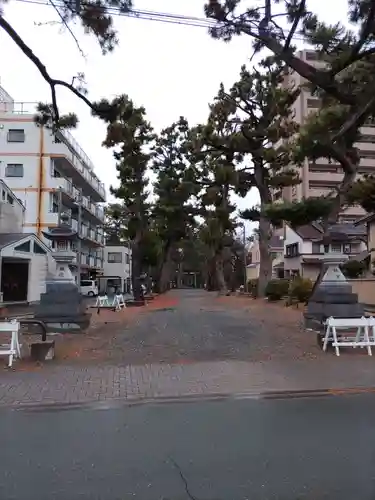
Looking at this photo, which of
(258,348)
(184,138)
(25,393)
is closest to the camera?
(25,393)

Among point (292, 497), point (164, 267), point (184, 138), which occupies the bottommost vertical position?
point (292, 497)

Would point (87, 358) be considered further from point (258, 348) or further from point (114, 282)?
point (114, 282)

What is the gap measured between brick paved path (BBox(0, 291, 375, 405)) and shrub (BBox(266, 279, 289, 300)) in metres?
15.6

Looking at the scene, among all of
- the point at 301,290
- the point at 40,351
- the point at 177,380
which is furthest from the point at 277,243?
the point at 177,380

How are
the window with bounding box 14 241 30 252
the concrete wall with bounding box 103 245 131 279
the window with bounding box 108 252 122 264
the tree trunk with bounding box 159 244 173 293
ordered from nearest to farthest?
the window with bounding box 14 241 30 252
the tree trunk with bounding box 159 244 173 293
the concrete wall with bounding box 103 245 131 279
the window with bounding box 108 252 122 264

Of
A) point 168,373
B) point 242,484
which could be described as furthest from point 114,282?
point 242,484

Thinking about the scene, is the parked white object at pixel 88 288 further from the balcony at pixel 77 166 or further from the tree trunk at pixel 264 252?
the tree trunk at pixel 264 252

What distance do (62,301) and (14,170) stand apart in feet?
99.5

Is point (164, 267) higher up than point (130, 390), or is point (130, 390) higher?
point (164, 267)

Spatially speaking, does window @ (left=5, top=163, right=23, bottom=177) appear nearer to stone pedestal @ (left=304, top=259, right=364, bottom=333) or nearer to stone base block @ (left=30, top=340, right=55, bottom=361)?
stone pedestal @ (left=304, top=259, right=364, bottom=333)

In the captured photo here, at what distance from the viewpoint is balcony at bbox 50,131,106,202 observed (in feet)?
142

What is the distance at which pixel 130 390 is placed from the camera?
8.09 m

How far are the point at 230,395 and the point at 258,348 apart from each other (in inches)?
186

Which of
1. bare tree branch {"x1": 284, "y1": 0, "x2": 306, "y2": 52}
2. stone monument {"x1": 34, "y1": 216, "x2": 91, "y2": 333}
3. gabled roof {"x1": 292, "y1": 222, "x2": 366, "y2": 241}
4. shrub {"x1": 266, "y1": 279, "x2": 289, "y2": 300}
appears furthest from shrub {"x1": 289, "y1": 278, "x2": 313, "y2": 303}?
bare tree branch {"x1": 284, "y1": 0, "x2": 306, "y2": 52}
